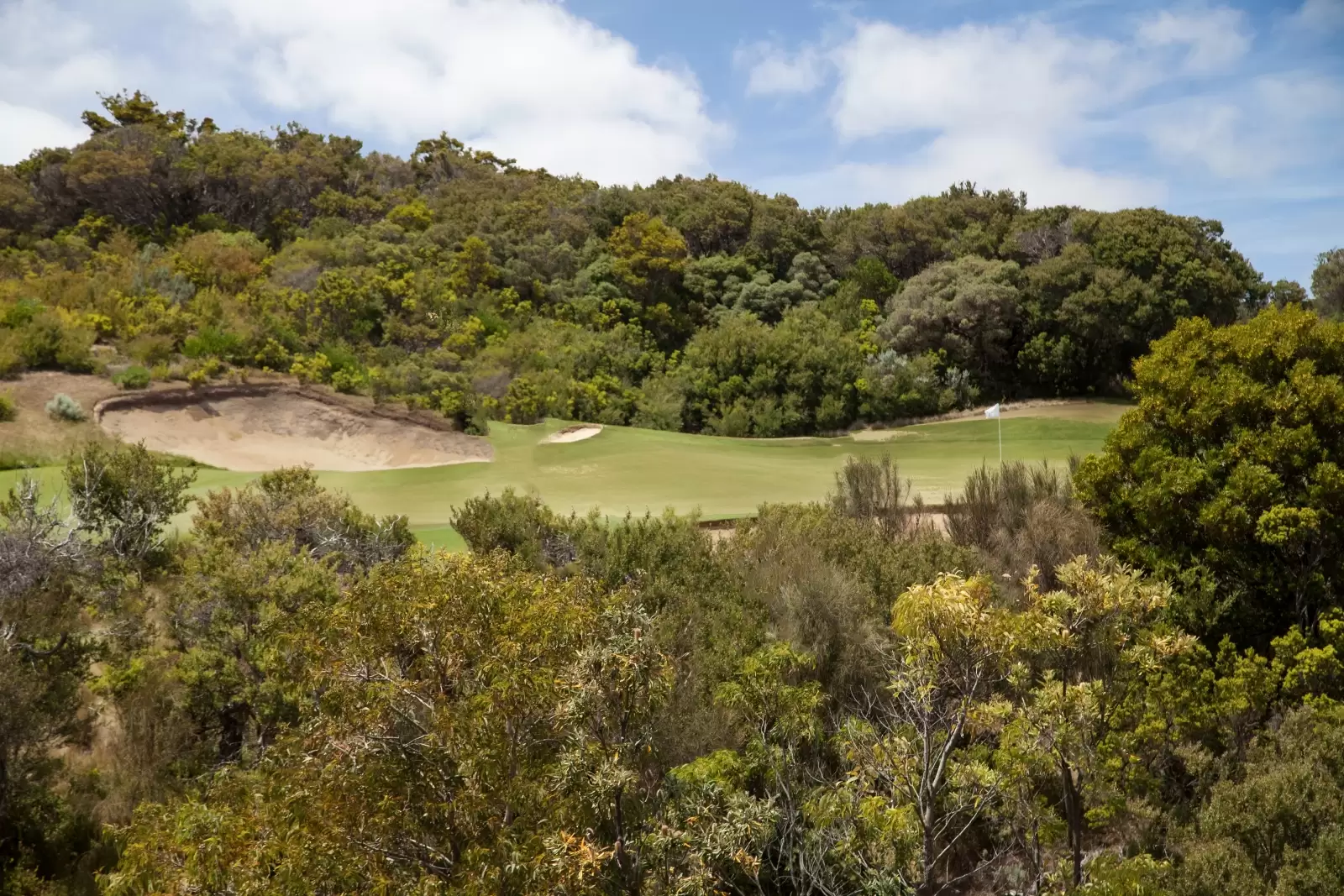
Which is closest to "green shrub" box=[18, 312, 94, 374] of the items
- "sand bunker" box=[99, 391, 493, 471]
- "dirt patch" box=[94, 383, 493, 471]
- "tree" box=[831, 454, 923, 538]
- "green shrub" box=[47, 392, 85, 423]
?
"dirt patch" box=[94, 383, 493, 471]

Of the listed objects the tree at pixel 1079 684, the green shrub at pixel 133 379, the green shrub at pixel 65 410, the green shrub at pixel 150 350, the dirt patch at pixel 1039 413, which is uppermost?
the green shrub at pixel 150 350

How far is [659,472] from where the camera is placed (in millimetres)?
22219

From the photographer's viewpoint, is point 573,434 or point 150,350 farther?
point 150,350

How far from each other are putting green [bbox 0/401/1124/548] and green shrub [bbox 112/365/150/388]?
569 centimetres

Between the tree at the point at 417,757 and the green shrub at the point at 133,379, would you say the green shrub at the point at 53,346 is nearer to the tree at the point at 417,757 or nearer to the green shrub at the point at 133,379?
the green shrub at the point at 133,379

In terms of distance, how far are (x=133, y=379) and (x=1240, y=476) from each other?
25839 mm

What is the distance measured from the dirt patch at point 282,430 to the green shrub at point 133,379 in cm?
51

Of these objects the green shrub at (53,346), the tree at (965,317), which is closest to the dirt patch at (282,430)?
the green shrub at (53,346)

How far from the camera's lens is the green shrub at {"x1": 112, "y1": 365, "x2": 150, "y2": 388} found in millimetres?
25484

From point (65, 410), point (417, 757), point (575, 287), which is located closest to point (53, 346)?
point (65, 410)

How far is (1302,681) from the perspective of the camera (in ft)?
35.5

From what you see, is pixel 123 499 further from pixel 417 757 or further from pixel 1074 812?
pixel 1074 812

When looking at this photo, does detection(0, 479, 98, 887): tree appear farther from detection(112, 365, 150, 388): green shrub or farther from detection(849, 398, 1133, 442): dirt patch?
detection(849, 398, 1133, 442): dirt patch

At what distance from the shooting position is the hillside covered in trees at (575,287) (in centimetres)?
2970
